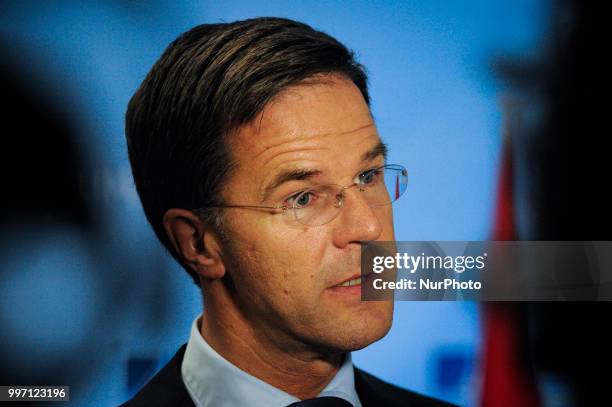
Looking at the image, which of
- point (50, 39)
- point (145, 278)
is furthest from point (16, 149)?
point (145, 278)

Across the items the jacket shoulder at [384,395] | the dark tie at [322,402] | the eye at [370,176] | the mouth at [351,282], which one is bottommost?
the dark tie at [322,402]

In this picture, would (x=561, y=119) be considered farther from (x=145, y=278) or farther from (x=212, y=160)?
(x=145, y=278)

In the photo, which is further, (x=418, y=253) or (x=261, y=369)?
(x=418, y=253)

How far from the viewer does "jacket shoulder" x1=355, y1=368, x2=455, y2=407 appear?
1.97m

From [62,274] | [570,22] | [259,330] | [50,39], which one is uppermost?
[570,22]

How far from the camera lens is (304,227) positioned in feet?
5.72

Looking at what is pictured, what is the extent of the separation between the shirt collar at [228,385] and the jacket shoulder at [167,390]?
19 millimetres

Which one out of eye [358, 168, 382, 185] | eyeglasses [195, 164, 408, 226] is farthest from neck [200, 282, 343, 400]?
eye [358, 168, 382, 185]

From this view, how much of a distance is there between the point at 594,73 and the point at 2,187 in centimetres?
161

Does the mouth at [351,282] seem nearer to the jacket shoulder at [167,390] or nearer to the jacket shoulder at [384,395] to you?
the jacket shoulder at [384,395]

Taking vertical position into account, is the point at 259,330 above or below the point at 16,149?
below

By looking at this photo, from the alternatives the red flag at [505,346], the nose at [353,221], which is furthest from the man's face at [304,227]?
the red flag at [505,346]

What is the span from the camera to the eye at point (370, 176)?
1773mm

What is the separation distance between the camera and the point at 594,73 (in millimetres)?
2100
